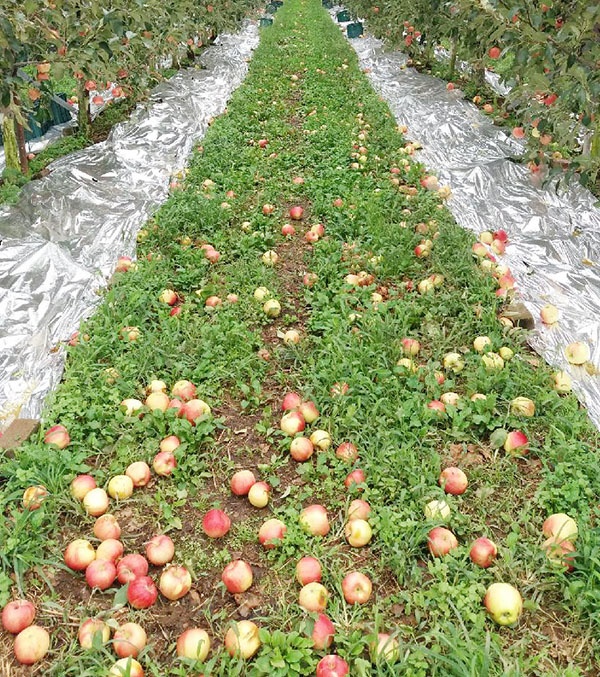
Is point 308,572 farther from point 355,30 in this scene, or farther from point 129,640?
point 355,30

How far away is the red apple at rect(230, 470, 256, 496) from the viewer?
2.43m

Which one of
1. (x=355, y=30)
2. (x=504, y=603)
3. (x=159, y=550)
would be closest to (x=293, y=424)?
(x=159, y=550)

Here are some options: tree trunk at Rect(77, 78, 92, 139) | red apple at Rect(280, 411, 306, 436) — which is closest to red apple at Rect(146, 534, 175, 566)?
red apple at Rect(280, 411, 306, 436)

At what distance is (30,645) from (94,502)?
59cm

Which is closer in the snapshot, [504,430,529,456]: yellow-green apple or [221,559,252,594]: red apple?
[221,559,252,594]: red apple

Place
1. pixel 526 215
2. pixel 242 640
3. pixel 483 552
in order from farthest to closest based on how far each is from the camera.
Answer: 1. pixel 526 215
2. pixel 483 552
3. pixel 242 640

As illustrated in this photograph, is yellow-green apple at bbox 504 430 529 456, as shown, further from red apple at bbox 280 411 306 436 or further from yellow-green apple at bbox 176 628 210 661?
yellow-green apple at bbox 176 628 210 661

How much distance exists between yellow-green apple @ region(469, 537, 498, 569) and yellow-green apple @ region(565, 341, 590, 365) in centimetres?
Answer: 138

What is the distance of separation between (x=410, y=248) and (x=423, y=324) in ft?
3.19

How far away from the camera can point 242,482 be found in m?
2.43

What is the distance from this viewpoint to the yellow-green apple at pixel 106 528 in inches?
86.4

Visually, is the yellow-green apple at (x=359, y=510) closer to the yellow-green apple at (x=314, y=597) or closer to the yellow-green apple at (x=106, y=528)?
the yellow-green apple at (x=314, y=597)

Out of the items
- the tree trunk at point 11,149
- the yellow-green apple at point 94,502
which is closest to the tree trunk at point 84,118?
the tree trunk at point 11,149

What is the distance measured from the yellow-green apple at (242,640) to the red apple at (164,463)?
82 cm
